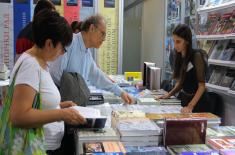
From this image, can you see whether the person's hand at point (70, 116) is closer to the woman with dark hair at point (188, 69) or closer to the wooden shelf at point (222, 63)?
the woman with dark hair at point (188, 69)

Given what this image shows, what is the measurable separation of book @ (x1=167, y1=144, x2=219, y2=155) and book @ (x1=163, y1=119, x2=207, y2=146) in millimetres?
35

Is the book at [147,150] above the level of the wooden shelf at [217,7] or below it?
below

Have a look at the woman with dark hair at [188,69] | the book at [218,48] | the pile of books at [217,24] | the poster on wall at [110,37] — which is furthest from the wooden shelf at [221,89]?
the poster on wall at [110,37]

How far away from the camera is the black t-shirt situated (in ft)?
8.92

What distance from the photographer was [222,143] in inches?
68.2

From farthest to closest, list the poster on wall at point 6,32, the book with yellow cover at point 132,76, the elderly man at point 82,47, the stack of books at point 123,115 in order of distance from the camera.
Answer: the poster on wall at point 6,32
the book with yellow cover at point 132,76
the elderly man at point 82,47
the stack of books at point 123,115

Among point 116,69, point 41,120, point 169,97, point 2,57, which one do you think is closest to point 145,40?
point 116,69

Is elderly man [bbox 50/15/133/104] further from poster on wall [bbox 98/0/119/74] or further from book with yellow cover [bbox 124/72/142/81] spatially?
poster on wall [bbox 98/0/119/74]

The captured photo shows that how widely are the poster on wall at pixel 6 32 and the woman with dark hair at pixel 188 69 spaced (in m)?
2.92

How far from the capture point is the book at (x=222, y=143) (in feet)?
5.54

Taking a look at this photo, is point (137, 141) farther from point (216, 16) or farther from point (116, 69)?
point (116, 69)

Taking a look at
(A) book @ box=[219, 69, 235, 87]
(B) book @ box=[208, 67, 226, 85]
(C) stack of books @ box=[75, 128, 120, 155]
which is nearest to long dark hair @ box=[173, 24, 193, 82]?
(A) book @ box=[219, 69, 235, 87]

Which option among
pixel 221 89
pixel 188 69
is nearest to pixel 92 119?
pixel 188 69

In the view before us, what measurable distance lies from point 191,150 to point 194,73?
1.29m
